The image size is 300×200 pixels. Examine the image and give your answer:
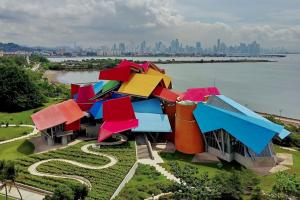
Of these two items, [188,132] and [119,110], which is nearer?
[188,132]

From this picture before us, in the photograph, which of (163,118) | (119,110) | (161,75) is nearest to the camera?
(119,110)

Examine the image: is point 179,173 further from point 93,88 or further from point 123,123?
point 93,88

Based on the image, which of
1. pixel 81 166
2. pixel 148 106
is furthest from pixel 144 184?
pixel 148 106

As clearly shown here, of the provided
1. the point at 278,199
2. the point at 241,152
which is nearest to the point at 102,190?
the point at 278,199

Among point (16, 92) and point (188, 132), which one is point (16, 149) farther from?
point (16, 92)

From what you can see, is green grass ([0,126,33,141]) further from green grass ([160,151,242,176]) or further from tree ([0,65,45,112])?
green grass ([160,151,242,176])

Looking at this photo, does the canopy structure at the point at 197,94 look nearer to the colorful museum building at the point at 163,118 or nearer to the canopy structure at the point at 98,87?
the colorful museum building at the point at 163,118
